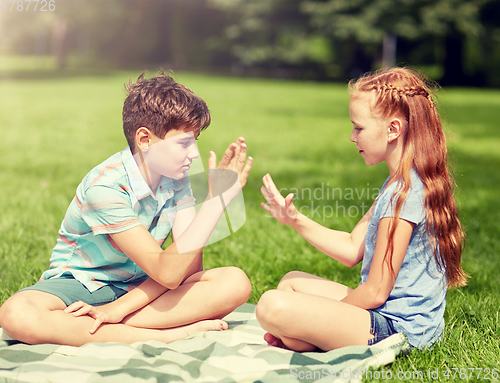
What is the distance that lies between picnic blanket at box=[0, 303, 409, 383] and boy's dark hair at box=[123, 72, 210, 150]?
89 centimetres

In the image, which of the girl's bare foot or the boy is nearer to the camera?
the boy

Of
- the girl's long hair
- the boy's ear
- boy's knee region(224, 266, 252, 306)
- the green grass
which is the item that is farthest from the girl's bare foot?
the girl's long hair

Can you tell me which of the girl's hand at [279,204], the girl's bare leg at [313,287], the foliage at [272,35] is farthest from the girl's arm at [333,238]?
the foliage at [272,35]

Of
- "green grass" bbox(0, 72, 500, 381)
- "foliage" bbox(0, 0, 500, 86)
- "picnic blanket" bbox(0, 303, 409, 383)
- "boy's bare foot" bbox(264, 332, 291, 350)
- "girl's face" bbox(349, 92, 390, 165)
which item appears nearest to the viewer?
"picnic blanket" bbox(0, 303, 409, 383)

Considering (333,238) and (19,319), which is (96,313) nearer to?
(19,319)

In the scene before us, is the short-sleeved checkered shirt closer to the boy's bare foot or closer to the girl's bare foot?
the girl's bare foot

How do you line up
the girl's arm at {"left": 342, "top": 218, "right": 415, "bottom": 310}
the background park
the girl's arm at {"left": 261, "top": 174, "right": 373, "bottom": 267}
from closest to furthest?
the girl's arm at {"left": 342, "top": 218, "right": 415, "bottom": 310}
the girl's arm at {"left": 261, "top": 174, "right": 373, "bottom": 267}
the background park

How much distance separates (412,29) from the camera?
94.6 ft

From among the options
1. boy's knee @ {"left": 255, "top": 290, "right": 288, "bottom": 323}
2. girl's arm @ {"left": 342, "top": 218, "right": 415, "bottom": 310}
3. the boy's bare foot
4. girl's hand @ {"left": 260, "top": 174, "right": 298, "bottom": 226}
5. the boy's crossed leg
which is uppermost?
girl's hand @ {"left": 260, "top": 174, "right": 298, "bottom": 226}

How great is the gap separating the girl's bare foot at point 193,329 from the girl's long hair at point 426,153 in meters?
1.00

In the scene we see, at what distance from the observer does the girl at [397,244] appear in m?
1.93

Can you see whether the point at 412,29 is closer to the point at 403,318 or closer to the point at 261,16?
the point at 261,16

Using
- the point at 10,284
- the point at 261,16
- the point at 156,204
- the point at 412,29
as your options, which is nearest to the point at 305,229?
the point at 156,204

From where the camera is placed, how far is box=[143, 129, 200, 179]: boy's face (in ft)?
A: 6.86
